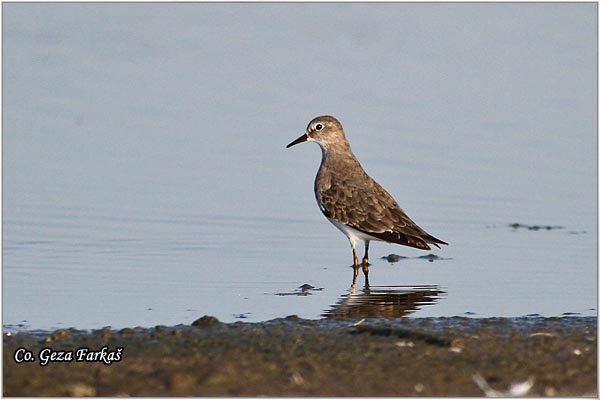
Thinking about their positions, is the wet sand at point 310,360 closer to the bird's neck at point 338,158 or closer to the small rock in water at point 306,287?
the small rock in water at point 306,287

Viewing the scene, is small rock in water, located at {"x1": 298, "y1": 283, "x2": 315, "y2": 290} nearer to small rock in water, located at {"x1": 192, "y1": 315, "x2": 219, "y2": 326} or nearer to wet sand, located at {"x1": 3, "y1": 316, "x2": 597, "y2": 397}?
wet sand, located at {"x1": 3, "y1": 316, "x2": 597, "y2": 397}


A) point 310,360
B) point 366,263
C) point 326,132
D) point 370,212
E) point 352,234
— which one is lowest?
point 310,360

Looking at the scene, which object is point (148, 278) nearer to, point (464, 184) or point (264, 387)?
point (264, 387)

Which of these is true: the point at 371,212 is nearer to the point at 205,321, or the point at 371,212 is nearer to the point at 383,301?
the point at 383,301

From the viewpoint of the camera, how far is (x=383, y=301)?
8.31m

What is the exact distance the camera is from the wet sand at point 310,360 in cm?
538

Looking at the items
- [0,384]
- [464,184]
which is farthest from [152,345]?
[464,184]

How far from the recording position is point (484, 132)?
13844 millimetres

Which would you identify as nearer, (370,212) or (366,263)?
(366,263)

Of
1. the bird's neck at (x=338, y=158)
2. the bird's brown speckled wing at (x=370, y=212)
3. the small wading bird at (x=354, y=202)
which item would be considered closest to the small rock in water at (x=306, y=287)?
the small wading bird at (x=354, y=202)

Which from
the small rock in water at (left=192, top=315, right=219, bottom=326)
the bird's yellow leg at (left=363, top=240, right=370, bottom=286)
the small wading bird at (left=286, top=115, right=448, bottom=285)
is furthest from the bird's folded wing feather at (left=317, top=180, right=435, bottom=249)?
the small rock in water at (left=192, top=315, right=219, bottom=326)

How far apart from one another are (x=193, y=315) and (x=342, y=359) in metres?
2.03

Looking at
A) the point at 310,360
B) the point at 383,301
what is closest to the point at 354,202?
the point at 383,301

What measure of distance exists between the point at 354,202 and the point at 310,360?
4.56m
